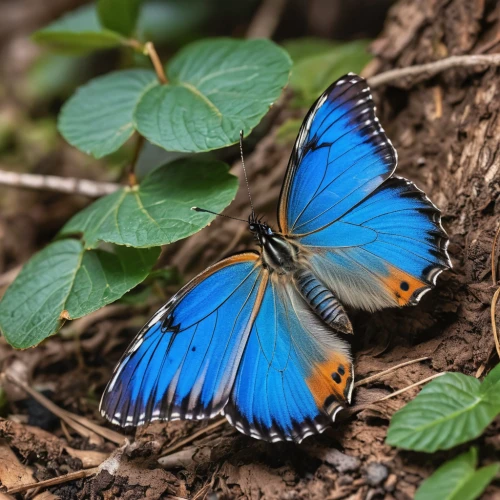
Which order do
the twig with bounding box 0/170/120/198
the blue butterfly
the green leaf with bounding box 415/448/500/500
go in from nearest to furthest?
the green leaf with bounding box 415/448/500/500 < the blue butterfly < the twig with bounding box 0/170/120/198

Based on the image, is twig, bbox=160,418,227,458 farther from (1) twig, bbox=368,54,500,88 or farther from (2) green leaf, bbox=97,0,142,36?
(2) green leaf, bbox=97,0,142,36

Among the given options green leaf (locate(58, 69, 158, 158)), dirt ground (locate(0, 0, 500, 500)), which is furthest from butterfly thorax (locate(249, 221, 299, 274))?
green leaf (locate(58, 69, 158, 158))

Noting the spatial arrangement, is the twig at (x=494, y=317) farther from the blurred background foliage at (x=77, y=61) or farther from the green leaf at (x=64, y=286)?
the blurred background foliage at (x=77, y=61)

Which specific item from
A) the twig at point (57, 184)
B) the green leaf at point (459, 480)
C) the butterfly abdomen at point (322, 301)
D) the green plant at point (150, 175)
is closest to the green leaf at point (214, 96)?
the green plant at point (150, 175)

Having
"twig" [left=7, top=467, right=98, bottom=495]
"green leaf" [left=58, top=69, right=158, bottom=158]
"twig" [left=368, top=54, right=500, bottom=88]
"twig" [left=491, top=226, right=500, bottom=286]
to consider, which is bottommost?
"twig" [left=7, top=467, right=98, bottom=495]

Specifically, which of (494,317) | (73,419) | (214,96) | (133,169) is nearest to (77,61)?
(133,169)

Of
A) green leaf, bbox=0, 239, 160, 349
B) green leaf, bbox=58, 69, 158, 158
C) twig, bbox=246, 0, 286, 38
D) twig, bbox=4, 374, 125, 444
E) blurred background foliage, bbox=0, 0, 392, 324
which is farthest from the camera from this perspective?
twig, bbox=246, 0, 286, 38

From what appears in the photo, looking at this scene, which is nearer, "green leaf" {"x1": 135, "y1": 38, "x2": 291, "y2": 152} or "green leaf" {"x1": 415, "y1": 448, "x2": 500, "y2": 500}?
"green leaf" {"x1": 415, "y1": 448, "x2": 500, "y2": 500}
